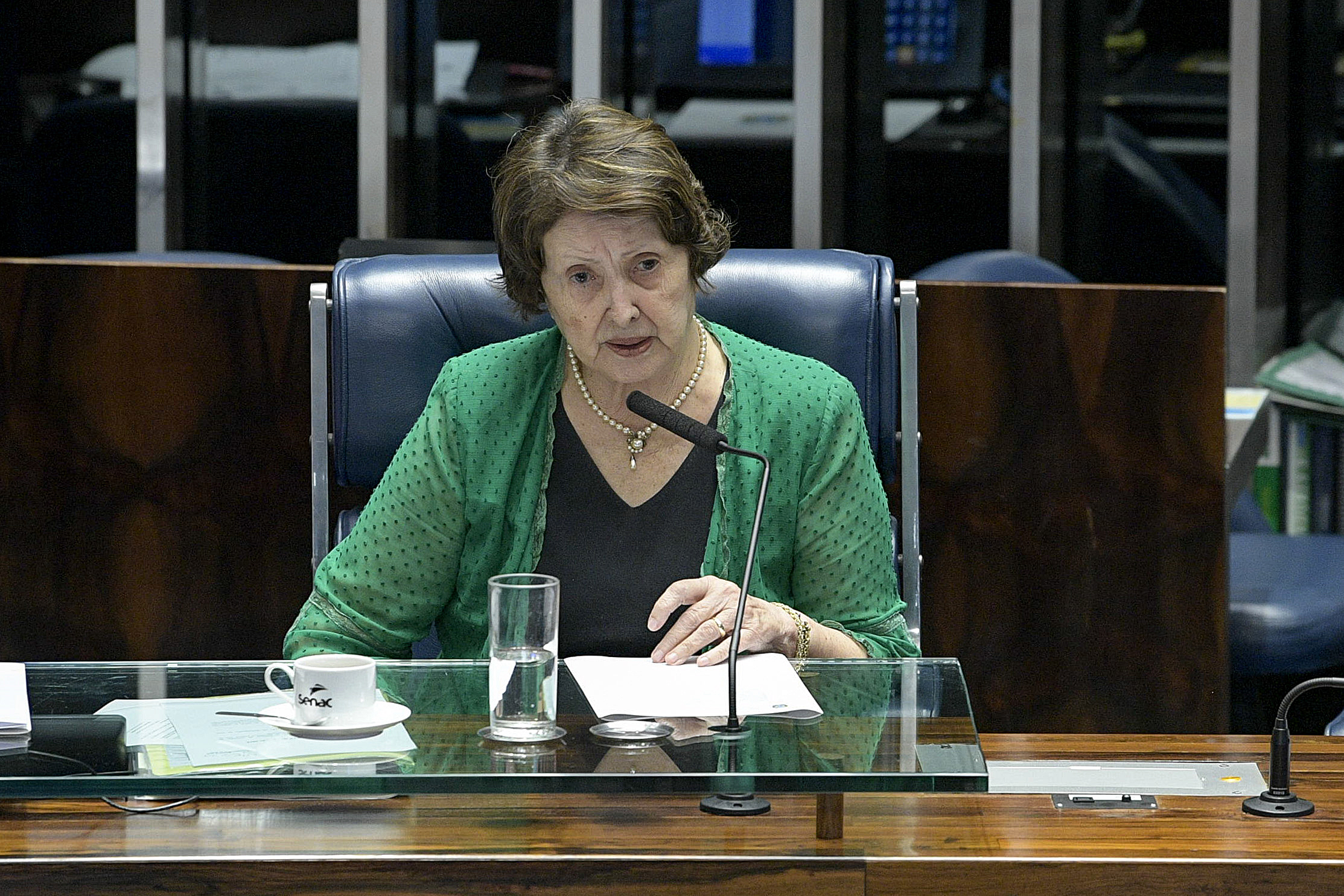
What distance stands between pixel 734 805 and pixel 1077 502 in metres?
1.27

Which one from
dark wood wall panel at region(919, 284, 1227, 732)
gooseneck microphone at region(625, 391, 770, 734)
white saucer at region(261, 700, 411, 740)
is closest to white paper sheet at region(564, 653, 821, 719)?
gooseneck microphone at region(625, 391, 770, 734)

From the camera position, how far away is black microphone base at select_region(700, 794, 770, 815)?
4.18 ft

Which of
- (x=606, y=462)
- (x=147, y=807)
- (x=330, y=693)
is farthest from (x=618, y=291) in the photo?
(x=147, y=807)

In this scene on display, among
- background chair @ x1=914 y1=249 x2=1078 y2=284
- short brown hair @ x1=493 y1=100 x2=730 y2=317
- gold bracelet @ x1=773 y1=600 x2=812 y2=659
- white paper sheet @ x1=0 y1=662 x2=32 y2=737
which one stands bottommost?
gold bracelet @ x1=773 y1=600 x2=812 y2=659

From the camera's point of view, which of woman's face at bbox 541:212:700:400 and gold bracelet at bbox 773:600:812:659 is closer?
gold bracelet at bbox 773:600:812:659

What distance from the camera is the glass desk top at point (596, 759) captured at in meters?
1.16

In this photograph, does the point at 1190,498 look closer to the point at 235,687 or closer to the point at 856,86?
the point at 235,687

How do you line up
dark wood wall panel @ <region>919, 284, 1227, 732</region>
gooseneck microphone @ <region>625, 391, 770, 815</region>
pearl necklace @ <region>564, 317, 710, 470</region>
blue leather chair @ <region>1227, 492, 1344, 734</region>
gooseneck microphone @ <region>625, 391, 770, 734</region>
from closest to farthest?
gooseneck microphone @ <region>625, 391, 770, 815</region>, gooseneck microphone @ <region>625, 391, 770, 734</region>, pearl necklace @ <region>564, 317, 710, 470</region>, dark wood wall panel @ <region>919, 284, 1227, 732</region>, blue leather chair @ <region>1227, 492, 1344, 734</region>

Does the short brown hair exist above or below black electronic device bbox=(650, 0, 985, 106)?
below

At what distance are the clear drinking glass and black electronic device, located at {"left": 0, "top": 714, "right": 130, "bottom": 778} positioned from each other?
28 centimetres

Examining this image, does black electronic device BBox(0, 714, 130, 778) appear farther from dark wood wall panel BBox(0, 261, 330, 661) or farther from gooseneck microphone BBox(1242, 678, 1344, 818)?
dark wood wall panel BBox(0, 261, 330, 661)

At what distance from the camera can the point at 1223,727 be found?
7.90ft

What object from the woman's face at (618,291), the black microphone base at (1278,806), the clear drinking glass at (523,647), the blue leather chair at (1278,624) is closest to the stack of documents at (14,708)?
the clear drinking glass at (523,647)

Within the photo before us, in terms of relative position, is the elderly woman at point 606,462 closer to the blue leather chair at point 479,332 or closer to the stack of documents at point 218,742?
the blue leather chair at point 479,332
